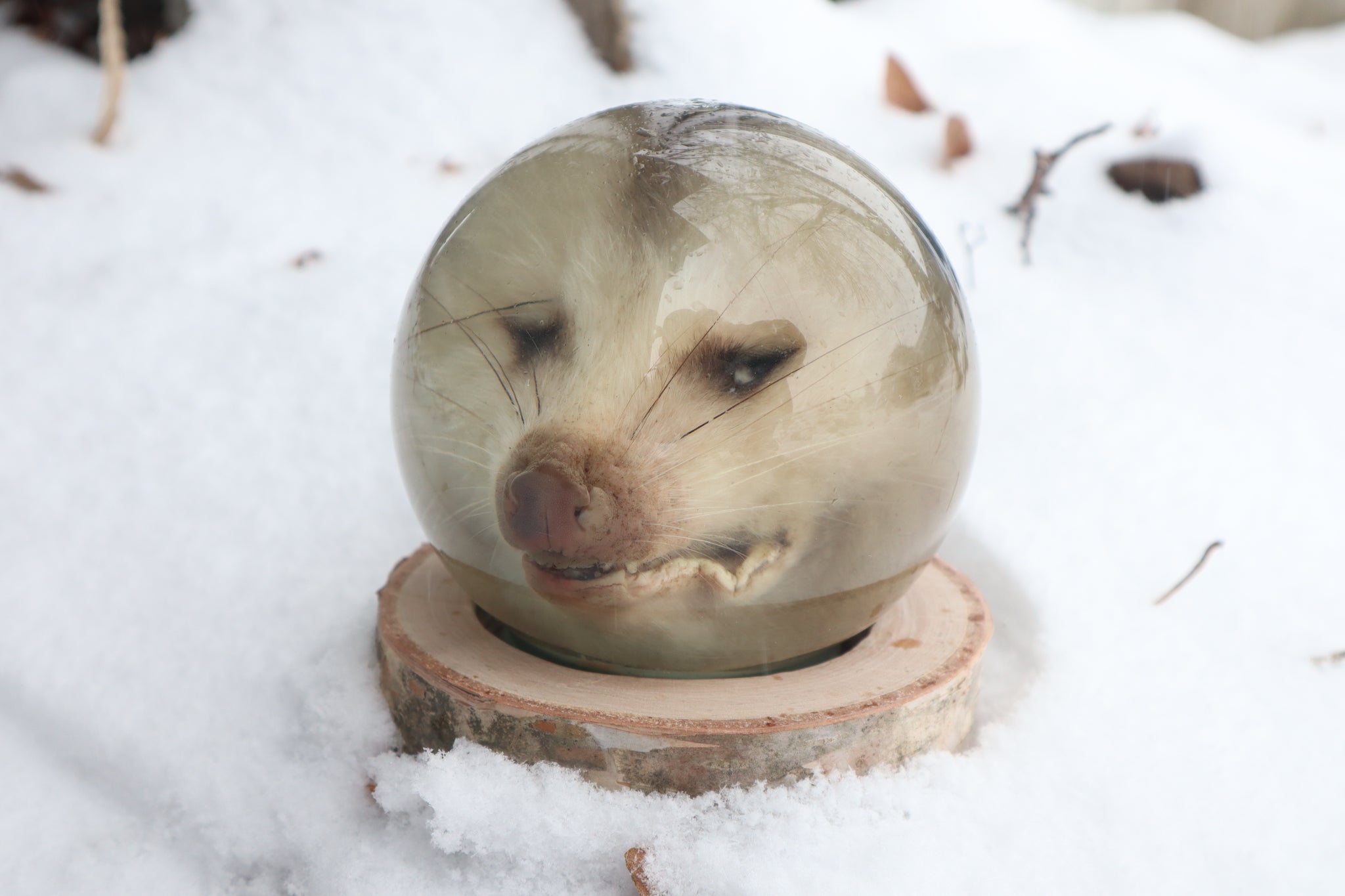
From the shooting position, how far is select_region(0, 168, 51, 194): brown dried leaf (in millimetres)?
2859

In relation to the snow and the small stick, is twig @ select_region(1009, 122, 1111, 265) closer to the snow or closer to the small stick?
the snow

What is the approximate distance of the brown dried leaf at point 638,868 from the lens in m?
1.23

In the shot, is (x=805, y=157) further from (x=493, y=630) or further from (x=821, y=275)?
(x=493, y=630)

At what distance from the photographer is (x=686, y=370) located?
118 centimetres

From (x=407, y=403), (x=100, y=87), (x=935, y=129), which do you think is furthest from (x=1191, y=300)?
(x=100, y=87)

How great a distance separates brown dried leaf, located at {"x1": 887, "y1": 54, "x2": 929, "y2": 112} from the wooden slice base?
1.99 meters

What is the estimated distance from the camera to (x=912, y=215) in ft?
4.50

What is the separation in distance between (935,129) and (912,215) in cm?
189

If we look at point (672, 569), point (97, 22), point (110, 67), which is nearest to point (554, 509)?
point (672, 569)

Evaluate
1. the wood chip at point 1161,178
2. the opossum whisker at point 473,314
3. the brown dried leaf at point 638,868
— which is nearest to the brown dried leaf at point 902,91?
the wood chip at point 1161,178

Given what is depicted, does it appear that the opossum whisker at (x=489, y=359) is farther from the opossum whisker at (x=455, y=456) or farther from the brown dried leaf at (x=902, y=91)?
the brown dried leaf at (x=902, y=91)

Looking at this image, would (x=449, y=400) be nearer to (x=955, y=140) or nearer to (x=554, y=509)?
(x=554, y=509)

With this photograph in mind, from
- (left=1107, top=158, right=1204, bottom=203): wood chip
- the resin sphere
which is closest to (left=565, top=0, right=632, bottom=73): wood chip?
(left=1107, top=158, right=1204, bottom=203): wood chip

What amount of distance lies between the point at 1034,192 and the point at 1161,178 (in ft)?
1.58
